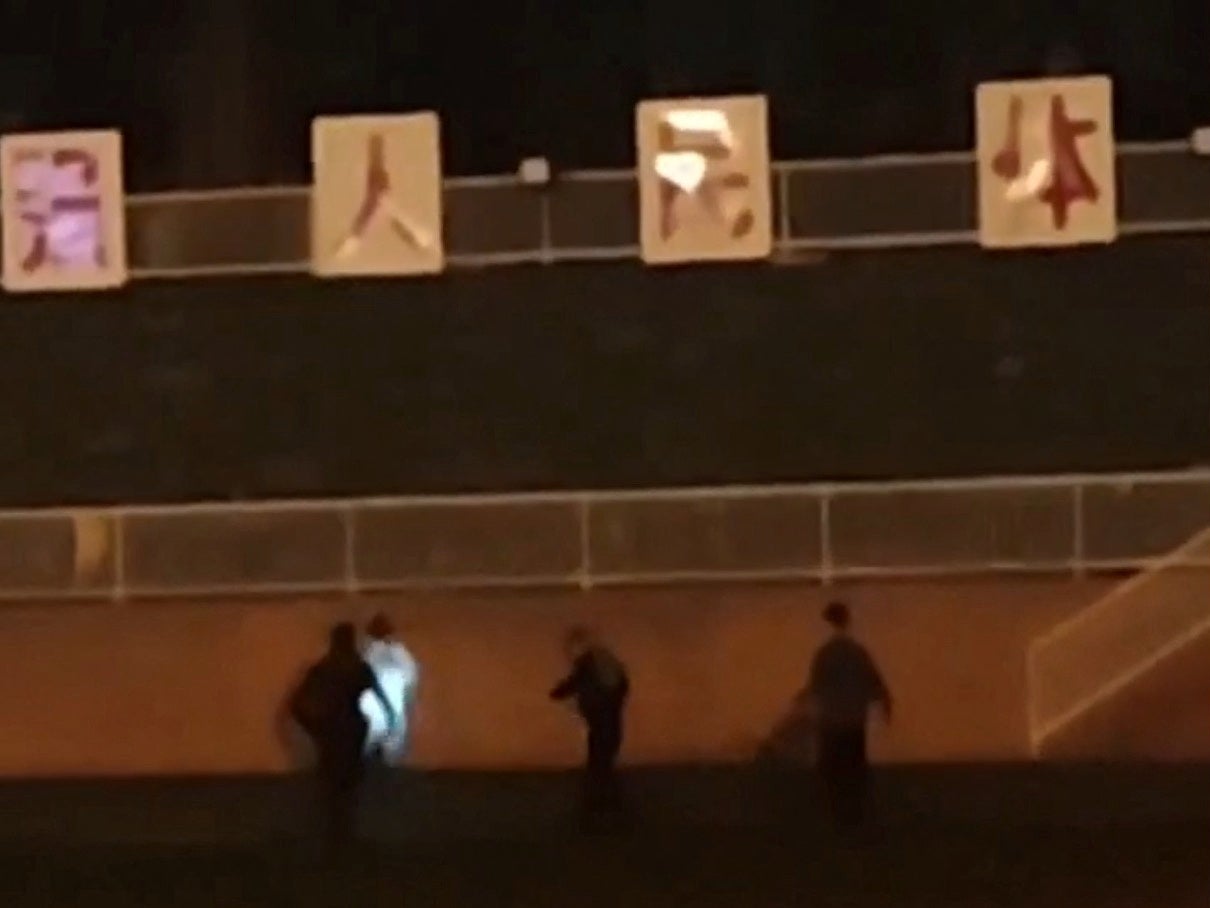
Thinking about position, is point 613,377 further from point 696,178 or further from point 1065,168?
point 1065,168

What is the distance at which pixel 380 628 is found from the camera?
47.4 feet

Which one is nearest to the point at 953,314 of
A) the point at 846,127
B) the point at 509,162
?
the point at 846,127

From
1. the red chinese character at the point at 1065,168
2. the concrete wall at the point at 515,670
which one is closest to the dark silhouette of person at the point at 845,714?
the concrete wall at the point at 515,670

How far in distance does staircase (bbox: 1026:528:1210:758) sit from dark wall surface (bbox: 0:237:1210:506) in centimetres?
72

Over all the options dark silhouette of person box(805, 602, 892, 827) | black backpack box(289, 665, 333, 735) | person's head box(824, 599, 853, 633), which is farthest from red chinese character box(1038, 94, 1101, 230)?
black backpack box(289, 665, 333, 735)

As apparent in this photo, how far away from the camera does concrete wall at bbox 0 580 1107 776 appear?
14.4 meters

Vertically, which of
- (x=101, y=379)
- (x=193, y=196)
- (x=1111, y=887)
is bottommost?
(x=1111, y=887)

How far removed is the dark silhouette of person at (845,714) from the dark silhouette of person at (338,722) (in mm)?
2245

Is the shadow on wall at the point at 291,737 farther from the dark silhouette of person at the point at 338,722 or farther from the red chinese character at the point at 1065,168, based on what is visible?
the red chinese character at the point at 1065,168

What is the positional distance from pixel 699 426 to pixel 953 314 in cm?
151

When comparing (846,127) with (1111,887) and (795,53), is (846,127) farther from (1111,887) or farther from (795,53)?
(1111,887)

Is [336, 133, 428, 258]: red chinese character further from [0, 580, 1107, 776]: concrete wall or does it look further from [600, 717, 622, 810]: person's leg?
[600, 717, 622, 810]: person's leg

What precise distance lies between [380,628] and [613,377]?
1.88m

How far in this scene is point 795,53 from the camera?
14.8 metres
